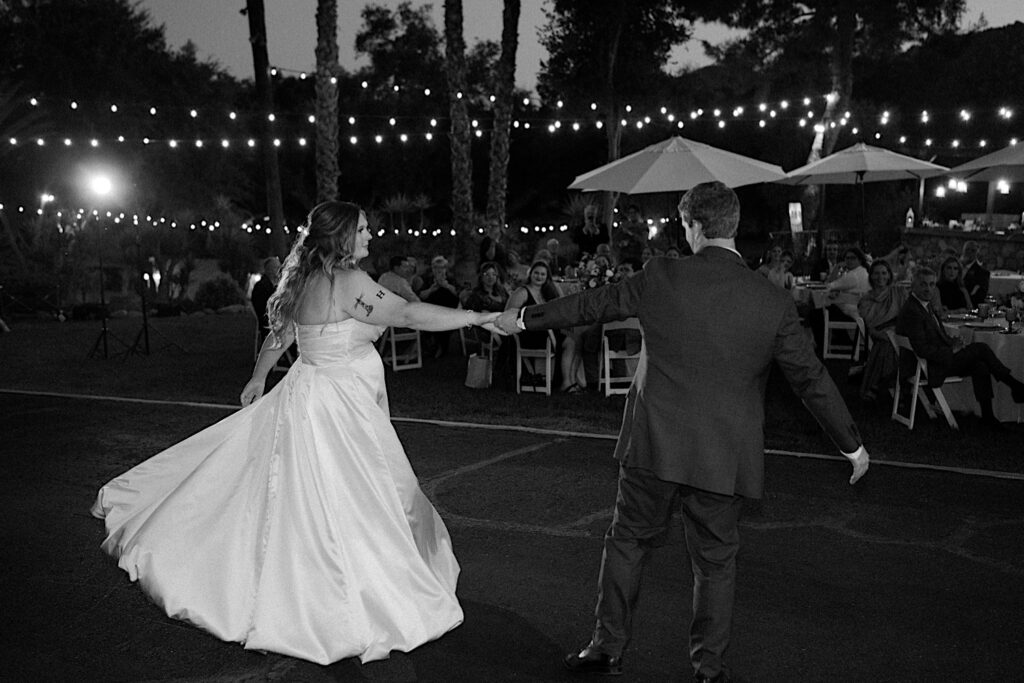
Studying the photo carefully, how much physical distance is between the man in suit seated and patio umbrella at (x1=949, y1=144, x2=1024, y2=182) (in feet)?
19.3

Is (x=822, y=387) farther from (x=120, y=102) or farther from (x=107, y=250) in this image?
(x=120, y=102)

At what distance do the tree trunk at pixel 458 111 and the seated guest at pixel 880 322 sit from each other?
31.2ft

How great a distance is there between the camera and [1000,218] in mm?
23906

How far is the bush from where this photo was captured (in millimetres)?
20531

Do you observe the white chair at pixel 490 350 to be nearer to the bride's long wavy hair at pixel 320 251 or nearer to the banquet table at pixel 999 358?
the banquet table at pixel 999 358

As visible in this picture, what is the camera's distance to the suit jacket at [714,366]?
326cm

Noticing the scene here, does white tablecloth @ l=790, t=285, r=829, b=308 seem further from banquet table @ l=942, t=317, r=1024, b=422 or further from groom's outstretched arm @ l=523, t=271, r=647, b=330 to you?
groom's outstretched arm @ l=523, t=271, r=647, b=330

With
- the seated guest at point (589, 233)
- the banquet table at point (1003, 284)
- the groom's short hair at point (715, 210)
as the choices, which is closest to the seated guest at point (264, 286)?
the seated guest at point (589, 233)

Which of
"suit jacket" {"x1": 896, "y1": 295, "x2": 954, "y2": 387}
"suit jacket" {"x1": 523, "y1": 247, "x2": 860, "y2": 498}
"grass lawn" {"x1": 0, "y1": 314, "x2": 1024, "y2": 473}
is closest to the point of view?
"suit jacket" {"x1": 523, "y1": 247, "x2": 860, "y2": 498}

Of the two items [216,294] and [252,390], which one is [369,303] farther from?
[216,294]

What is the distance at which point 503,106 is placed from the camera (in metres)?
18.3

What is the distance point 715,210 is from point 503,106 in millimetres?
15531

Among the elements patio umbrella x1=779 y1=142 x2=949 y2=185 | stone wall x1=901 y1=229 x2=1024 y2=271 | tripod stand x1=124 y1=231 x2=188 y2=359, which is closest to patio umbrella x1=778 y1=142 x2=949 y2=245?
patio umbrella x1=779 y1=142 x2=949 y2=185

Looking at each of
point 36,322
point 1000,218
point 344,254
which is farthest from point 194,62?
point 344,254
